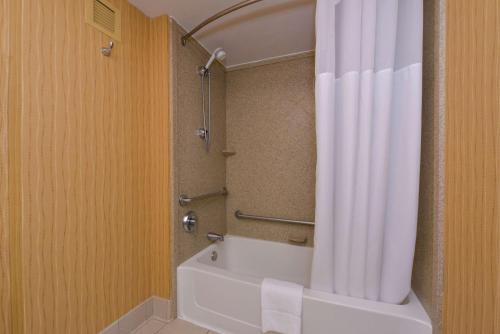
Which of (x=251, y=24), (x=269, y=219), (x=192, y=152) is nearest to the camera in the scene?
(x=251, y=24)

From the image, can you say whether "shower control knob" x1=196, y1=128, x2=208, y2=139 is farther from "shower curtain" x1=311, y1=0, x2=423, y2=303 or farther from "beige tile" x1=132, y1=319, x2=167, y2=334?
"beige tile" x1=132, y1=319, x2=167, y2=334

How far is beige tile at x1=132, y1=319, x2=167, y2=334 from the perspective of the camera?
112 centimetres

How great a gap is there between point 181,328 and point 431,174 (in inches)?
58.9

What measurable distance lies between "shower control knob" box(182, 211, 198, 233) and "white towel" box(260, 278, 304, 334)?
0.60m

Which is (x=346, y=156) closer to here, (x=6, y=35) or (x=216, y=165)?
(x=216, y=165)

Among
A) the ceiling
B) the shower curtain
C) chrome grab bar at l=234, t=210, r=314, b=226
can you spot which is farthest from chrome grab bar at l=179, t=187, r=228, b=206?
the ceiling

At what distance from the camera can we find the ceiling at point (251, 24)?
3.74 feet

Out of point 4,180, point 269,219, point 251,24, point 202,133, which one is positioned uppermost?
point 251,24

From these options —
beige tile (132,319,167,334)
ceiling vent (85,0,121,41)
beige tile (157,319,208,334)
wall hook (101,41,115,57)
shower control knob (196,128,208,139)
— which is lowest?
beige tile (157,319,208,334)

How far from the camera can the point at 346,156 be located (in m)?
0.92

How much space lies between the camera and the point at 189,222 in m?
1.34

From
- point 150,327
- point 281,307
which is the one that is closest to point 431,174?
point 281,307

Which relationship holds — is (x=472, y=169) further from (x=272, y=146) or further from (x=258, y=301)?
(x=272, y=146)

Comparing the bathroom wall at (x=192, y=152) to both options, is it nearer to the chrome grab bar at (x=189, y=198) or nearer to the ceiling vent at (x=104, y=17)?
the chrome grab bar at (x=189, y=198)
